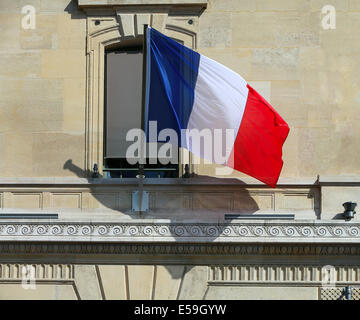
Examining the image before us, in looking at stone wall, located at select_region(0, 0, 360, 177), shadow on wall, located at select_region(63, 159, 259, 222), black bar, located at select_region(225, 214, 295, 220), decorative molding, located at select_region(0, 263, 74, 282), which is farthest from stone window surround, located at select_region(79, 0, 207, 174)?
black bar, located at select_region(225, 214, 295, 220)

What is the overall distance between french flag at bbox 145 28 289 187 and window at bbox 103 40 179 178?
133 cm

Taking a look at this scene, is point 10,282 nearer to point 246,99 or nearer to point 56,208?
point 56,208

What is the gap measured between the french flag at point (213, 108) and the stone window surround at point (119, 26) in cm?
108

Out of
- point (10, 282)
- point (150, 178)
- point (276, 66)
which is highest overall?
point (276, 66)

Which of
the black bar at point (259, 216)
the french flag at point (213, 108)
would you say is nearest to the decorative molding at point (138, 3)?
the french flag at point (213, 108)

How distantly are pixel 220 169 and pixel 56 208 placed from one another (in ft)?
11.1

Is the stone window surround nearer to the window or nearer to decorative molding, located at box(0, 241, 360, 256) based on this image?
the window

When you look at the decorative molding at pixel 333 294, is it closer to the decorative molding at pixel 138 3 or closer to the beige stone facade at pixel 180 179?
the beige stone facade at pixel 180 179

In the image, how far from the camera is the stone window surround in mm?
28734

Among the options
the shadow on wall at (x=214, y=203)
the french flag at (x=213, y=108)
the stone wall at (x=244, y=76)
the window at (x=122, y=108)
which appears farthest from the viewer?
the window at (x=122, y=108)

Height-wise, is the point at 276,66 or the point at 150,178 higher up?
the point at 276,66

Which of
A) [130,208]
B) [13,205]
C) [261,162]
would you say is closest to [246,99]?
[261,162]

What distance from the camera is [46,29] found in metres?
29.0

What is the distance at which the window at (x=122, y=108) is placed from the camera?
28.7m
